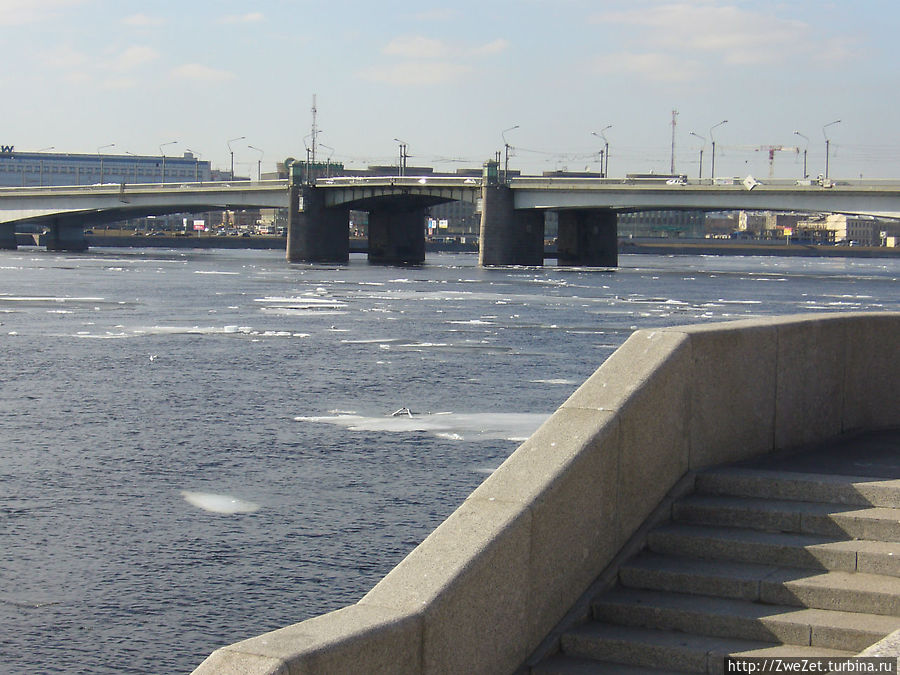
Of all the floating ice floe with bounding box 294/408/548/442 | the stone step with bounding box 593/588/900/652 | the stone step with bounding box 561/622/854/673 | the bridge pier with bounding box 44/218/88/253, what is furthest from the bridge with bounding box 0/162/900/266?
the stone step with bounding box 561/622/854/673

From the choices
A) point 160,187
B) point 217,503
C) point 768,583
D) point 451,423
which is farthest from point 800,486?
point 160,187

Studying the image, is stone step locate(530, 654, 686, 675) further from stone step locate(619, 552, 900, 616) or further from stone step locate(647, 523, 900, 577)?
stone step locate(647, 523, 900, 577)

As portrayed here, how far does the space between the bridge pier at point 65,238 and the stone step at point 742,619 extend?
13017 centimetres

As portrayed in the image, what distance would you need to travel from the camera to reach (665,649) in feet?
20.9

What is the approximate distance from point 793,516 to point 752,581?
0.72 meters

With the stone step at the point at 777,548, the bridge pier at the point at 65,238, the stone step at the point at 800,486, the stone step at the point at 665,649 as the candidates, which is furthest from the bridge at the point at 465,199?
the stone step at the point at 665,649

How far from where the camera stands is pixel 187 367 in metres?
26.9

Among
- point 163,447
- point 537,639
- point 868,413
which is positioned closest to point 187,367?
point 163,447

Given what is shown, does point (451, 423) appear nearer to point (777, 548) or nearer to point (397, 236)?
point (777, 548)

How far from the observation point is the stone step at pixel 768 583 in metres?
6.57

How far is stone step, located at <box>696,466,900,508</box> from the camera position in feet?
24.4

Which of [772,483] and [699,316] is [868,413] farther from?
[699,316]

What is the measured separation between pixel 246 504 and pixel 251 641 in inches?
343

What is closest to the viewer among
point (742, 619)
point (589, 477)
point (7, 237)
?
point (742, 619)
